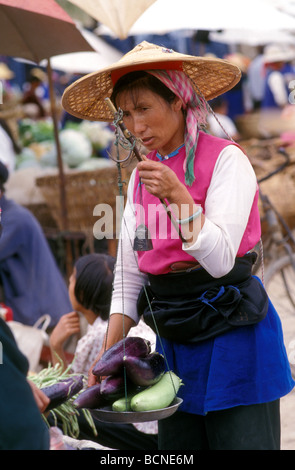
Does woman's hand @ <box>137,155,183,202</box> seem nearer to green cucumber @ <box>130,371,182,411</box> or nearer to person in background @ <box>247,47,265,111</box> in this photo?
green cucumber @ <box>130,371,182,411</box>

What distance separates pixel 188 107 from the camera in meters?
1.77

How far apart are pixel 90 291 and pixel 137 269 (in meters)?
0.98

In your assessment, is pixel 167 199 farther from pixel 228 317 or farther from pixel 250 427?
pixel 250 427

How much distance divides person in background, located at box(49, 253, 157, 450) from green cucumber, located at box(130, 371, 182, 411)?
1.04 m

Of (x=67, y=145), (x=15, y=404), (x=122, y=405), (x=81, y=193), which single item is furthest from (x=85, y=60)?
(x=15, y=404)

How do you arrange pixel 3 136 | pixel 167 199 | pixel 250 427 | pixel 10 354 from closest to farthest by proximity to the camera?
pixel 10 354 < pixel 167 199 < pixel 250 427 < pixel 3 136

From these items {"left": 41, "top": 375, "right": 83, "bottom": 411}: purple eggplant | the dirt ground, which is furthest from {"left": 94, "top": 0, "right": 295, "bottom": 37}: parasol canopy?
{"left": 41, "top": 375, "right": 83, "bottom": 411}: purple eggplant

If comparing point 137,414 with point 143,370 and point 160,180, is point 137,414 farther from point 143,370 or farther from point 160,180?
point 160,180

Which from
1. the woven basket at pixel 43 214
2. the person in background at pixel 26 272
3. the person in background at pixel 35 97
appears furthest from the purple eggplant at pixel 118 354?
the person in background at pixel 35 97

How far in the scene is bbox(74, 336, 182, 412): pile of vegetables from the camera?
168cm

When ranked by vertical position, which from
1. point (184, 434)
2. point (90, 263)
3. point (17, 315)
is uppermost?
point (90, 263)

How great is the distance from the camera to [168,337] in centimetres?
177

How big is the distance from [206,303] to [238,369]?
0.67 feet

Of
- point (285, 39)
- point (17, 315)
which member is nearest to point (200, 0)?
point (17, 315)
